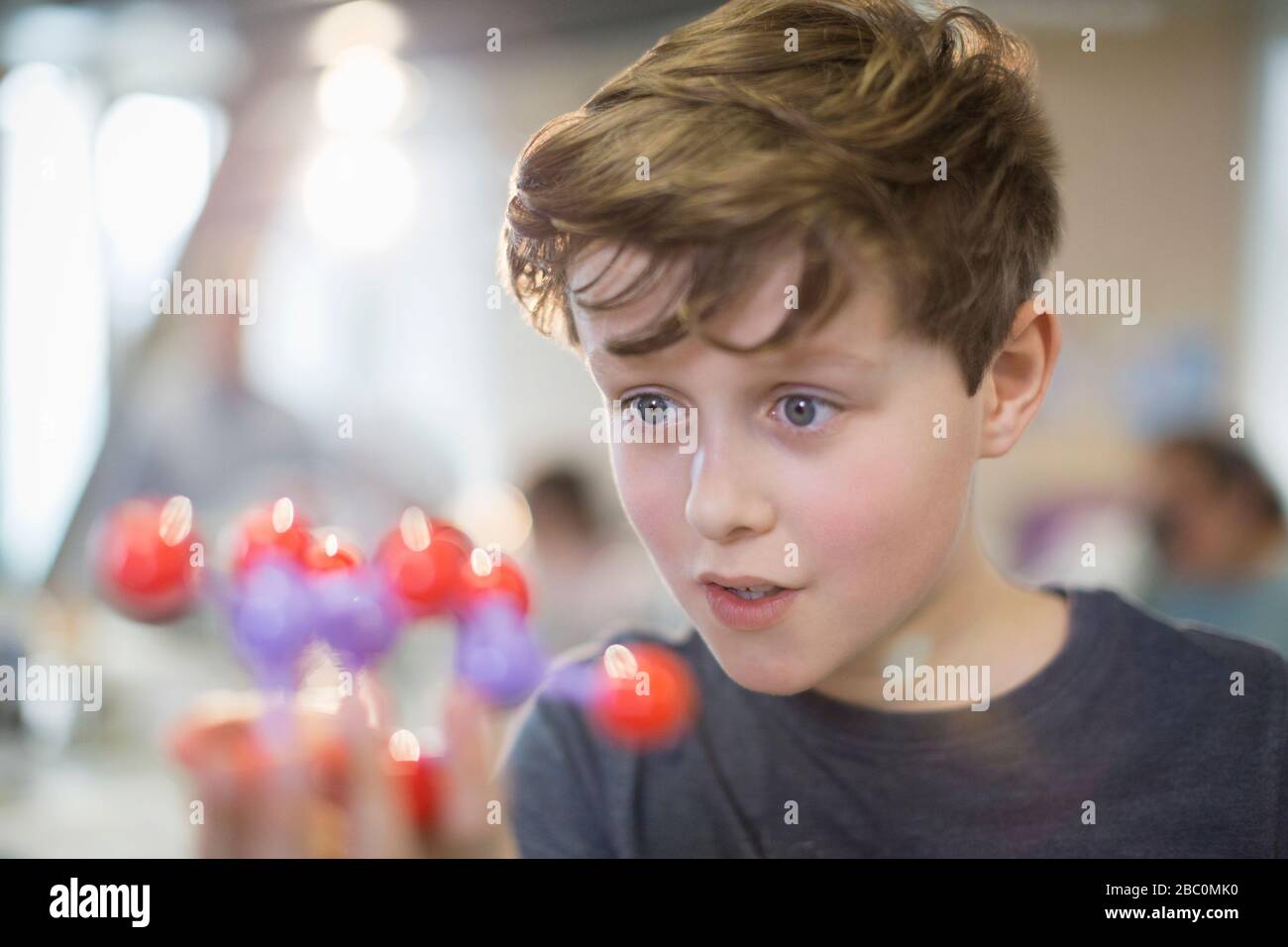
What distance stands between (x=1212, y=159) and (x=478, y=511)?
597 millimetres

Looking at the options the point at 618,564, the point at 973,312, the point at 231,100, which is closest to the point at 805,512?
the point at 973,312

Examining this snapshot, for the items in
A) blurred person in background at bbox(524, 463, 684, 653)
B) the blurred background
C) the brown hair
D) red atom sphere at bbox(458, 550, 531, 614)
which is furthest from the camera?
blurred person in background at bbox(524, 463, 684, 653)

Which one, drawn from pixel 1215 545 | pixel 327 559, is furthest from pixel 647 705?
pixel 1215 545

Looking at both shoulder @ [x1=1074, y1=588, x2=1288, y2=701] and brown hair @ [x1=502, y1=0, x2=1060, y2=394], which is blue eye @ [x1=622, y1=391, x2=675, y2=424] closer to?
brown hair @ [x1=502, y1=0, x2=1060, y2=394]

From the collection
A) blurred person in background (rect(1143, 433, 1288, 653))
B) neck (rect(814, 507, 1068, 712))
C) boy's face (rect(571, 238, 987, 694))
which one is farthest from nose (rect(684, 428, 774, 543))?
blurred person in background (rect(1143, 433, 1288, 653))

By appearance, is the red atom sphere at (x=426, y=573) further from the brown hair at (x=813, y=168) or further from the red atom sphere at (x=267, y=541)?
the brown hair at (x=813, y=168)

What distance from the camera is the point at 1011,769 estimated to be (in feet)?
2.10

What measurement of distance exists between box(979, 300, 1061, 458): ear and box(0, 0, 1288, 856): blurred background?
0.27ft

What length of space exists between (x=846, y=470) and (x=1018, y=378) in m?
0.12

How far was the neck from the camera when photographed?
0.64m

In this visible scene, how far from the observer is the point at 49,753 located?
3.41ft

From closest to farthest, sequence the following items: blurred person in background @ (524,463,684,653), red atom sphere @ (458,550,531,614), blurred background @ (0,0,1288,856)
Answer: red atom sphere @ (458,550,531,614) < blurred background @ (0,0,1288,856) < blurred person in background @ (524,463,684,653)

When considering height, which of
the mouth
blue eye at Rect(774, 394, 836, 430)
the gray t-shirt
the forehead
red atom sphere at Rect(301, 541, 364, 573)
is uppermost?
the forehead
